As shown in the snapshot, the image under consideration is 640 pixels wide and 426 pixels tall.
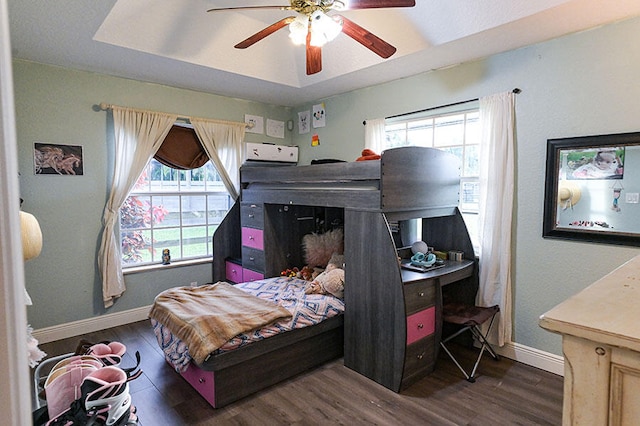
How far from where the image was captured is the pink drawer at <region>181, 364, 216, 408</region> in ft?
7.50

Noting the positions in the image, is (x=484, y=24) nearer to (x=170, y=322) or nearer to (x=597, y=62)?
(x=597, y=62)

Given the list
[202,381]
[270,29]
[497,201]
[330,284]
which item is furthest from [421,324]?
[270,29]

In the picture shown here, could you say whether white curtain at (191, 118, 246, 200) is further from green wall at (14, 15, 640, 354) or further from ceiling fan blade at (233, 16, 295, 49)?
ceiling fan blade at (233, 16, 295, 49)

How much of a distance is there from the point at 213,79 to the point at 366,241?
223 centimetres

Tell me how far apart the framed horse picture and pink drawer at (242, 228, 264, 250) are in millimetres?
1631

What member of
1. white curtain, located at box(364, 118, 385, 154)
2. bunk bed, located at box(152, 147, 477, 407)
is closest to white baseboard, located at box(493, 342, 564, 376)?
bunk bed, located at box(152, 147, 477, 407)

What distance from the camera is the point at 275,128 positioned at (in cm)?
463

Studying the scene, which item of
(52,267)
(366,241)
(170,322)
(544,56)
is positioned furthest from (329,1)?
(52,267)

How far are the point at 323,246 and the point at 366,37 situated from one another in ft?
6.86

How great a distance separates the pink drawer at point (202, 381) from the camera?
7.50 feet

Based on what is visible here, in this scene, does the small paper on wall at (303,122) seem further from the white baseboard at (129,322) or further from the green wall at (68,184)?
the white baseboard at (129,322)

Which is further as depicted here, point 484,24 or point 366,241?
point 366,241

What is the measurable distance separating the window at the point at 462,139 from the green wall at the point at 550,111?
0.50ft

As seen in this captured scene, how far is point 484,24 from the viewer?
2379mm
